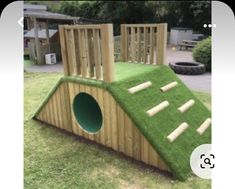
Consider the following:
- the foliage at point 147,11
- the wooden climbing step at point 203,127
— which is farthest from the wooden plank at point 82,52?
the foliage at point 147,11

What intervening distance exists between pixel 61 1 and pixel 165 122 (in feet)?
48.4

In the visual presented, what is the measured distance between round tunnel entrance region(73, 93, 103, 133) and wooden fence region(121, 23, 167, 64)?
50.6 inches

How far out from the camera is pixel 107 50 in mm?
3027

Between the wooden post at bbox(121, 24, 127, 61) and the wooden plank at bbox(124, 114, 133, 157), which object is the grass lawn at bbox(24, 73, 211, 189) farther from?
the wooden post at bbox(121, 24, 127, 61)

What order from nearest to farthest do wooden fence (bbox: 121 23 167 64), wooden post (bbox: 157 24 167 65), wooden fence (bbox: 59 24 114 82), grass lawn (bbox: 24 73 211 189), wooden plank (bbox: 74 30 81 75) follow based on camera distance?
1. grass lawn (bbox: 24 73 211 189)
2. wooden fence (bbox: 59 24 114 82)
3. wooden plank (bbox: 74 30 81 75)
4. wooden post (bbox: 157 24 167 65)
5. wooden fence (bbox: 121 23 167 64)

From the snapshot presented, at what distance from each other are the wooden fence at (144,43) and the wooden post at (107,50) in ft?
4.38

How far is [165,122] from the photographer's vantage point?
315 centimetres

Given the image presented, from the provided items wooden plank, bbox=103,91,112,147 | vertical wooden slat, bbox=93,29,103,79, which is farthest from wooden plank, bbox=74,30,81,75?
wooden plank, bbox=103,91,112,147

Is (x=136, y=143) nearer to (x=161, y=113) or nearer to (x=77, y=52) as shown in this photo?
(x=161, y=113)

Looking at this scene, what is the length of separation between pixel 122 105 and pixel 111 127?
0.41m

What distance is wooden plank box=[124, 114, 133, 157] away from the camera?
3.03m

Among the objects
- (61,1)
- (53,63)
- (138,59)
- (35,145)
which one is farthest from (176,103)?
(61,1)

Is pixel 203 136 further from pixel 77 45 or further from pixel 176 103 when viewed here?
pixel 77 45

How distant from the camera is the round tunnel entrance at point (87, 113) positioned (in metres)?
3.74
